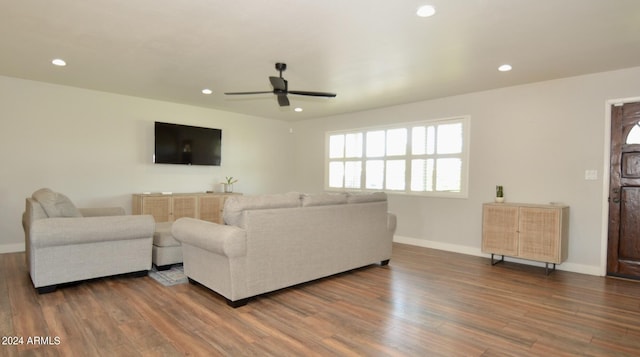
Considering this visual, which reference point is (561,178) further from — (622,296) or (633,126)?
(622,296)

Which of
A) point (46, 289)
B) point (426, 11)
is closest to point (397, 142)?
point (426, 11)

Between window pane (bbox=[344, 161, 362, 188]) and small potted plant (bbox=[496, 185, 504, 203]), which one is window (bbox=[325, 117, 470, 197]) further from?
small potted plant (bbox=[496, 185, 504, 203])

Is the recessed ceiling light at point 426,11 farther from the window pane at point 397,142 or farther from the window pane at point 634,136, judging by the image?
the window pane at point 397,142

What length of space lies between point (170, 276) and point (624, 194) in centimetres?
523

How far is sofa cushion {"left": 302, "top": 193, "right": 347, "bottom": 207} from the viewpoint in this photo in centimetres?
349

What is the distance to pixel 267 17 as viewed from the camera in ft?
9.20

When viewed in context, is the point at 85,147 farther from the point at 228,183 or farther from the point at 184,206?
the point at 228,183

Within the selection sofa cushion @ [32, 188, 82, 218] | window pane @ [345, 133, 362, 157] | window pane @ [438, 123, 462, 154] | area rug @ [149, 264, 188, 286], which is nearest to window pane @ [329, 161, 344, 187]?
window pane @ [345, 133, 362, 157]

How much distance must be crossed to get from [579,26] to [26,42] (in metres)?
5.06

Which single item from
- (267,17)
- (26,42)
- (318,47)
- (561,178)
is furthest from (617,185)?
(26,42)

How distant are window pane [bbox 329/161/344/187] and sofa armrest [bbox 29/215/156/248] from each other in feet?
13.7

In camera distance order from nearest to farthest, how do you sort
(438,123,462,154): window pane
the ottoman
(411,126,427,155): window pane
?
1. the ottoman
2. (438,123,462,154): window pane
3. (411,126,427,155): window pane

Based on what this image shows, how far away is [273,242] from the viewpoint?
3158 mm

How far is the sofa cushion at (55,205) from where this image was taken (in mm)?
3254
